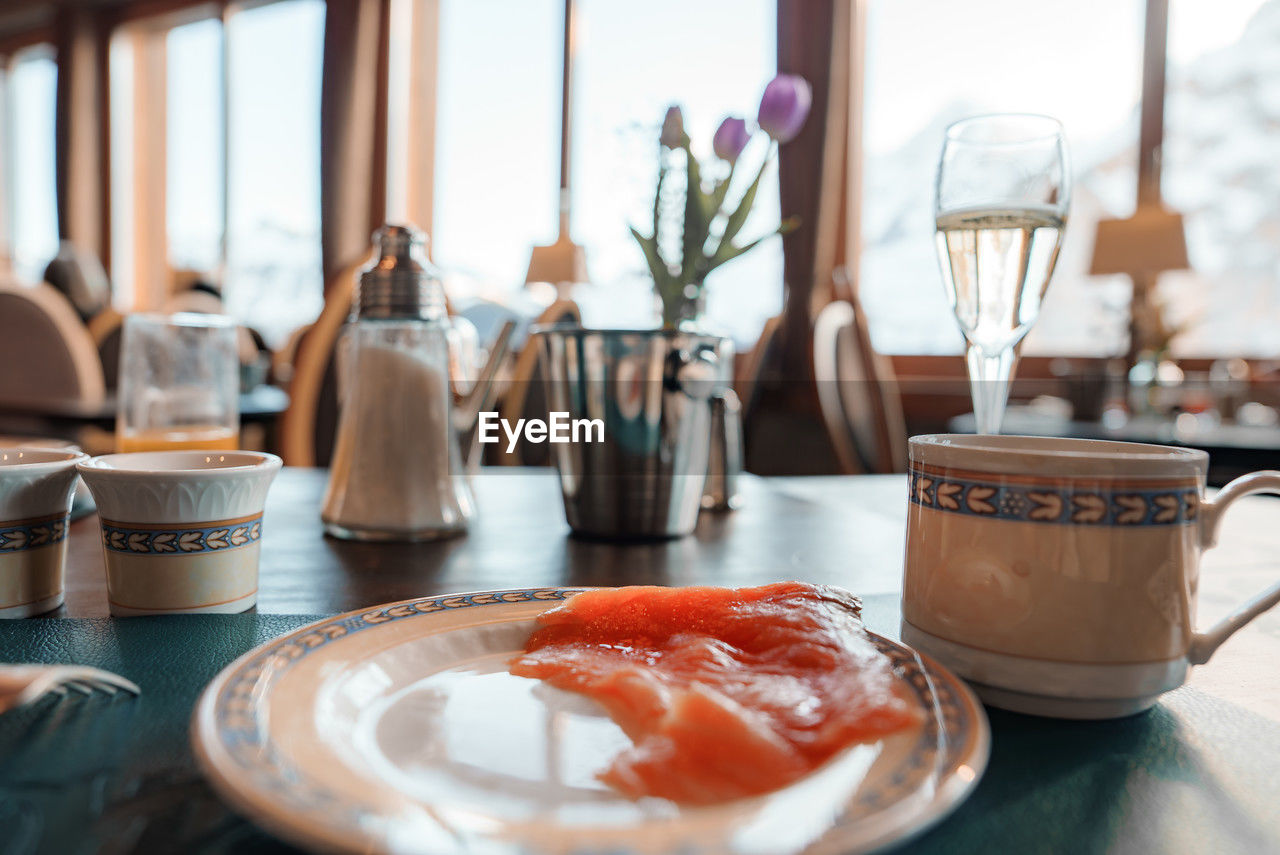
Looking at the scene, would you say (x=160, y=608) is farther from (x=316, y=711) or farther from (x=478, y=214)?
(x=478, y=214)

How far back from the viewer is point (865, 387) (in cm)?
188

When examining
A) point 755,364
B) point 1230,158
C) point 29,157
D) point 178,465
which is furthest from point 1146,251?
point 29,157

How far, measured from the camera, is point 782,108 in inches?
30.7

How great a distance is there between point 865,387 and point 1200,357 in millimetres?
2560

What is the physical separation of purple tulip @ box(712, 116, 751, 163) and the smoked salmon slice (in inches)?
18.5

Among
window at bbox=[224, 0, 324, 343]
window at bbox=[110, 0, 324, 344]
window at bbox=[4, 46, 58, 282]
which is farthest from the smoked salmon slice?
window at bbox=[4, 46, 58, 282]

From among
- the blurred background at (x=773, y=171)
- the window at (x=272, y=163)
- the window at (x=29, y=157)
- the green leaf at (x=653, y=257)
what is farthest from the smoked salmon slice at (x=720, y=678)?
the window at (x=29, y=157)

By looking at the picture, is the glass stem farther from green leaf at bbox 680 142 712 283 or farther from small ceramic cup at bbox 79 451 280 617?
small ceramic cup at bbox 79 451 280 617

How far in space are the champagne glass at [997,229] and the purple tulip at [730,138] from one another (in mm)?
185

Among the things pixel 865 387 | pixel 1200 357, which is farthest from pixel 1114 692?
pixel 1200 357

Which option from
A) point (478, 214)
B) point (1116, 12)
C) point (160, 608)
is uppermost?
point (1116, 12)

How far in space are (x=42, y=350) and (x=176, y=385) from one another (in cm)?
212

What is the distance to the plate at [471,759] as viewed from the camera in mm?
219

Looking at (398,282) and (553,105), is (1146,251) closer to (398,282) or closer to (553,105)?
(553,105)
